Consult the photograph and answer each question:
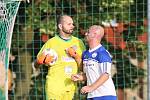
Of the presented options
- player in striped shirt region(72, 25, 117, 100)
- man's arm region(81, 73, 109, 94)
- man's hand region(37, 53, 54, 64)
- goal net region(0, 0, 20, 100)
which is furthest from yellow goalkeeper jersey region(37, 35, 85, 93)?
goal net region(0, 0, 20, 100)

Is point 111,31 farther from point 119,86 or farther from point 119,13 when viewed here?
point 119,86

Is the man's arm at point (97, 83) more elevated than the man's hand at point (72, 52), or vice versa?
the man's hand at point (72, 52)

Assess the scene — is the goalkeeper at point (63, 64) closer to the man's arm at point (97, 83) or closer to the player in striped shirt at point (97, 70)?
the player in striped shirt at point (97, 70)

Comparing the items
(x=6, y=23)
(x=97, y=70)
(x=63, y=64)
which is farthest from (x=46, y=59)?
(x=6, y=23)

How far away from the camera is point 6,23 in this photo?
8016mm

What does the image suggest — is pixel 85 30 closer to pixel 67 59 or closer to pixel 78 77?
pixel 67 59

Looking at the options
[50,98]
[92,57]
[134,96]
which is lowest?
[134,96]

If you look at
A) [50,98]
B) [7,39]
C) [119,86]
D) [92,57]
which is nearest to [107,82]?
[92,57]

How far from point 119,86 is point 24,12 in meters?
2.17

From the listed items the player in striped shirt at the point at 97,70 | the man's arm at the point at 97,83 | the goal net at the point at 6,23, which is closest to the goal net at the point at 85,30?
the goal net at the point at 6,23

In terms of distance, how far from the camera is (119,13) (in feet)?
33.7

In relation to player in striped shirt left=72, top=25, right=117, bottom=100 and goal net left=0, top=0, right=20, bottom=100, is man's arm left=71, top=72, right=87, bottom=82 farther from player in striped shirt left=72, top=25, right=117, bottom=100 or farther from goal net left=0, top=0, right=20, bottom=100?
goal net left=0, top=0, right=20, bottom=100

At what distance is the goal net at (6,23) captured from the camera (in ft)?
26.0

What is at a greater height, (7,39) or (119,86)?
(7,39)
